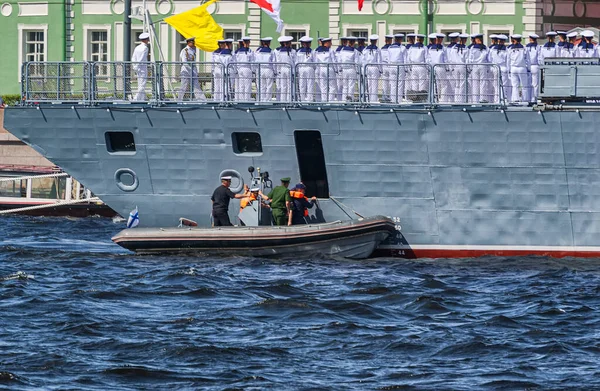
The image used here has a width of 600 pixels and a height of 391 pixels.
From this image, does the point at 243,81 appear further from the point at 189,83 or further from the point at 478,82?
the point at 478,82

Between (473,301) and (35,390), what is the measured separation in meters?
8.90

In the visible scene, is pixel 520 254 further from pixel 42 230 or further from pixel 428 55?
pixel 42 230

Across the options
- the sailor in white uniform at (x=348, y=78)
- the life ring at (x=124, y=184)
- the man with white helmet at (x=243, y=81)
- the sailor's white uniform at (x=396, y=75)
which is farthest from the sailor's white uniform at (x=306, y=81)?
the life ring at (x=124, y=184)

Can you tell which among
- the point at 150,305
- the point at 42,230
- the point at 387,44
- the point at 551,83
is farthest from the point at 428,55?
the point at 42,230

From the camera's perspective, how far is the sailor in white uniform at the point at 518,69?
2873cm

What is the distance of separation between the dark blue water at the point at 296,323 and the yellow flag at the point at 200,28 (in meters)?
5.75

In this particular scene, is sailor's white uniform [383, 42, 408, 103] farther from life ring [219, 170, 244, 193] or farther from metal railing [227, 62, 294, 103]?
life ring [219, 170, 244, 193]

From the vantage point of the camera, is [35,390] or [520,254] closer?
[35,390]

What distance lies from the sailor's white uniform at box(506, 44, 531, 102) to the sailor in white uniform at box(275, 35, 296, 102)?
4641 mm

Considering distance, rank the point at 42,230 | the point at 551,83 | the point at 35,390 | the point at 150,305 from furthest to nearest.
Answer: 1. the point at 42,230
2. the point at 551,83
3. the point at 150,305
4. the point at 35,390

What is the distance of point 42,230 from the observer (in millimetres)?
36781

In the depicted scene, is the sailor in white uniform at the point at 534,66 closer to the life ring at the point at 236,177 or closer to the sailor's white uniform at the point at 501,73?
the sailor's white uniform at the point at 501,73

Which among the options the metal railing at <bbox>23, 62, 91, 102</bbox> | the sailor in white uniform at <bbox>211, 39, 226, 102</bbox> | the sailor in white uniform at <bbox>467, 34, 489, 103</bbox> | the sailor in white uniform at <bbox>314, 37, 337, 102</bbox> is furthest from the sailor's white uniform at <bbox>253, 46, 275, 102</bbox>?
the sailor in white uniform at <bbox>467, 34, 489, 103</bbox>

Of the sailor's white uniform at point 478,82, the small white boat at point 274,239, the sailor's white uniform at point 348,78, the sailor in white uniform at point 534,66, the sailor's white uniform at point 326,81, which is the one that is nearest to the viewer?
the small white boat at point 274,239
